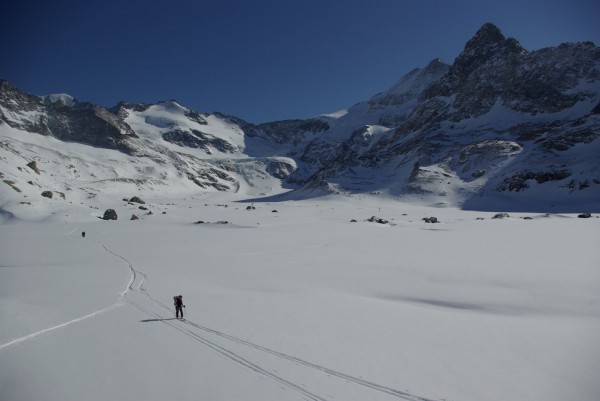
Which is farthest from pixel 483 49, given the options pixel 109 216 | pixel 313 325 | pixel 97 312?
pixel 97 312

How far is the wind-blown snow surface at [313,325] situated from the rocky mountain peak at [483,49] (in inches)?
7626

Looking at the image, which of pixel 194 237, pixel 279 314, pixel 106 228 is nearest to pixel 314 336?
pixel 279 314

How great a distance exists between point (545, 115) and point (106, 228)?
152 metres

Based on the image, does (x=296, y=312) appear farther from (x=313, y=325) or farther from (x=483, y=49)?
(x=483, y=49)

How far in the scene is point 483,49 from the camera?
194 m

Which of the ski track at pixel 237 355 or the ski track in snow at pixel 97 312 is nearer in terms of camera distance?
the ski track at pixel 237 355

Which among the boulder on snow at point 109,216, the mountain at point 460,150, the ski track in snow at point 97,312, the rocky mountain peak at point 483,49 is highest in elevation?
the rocky mountain peak at point 483,49

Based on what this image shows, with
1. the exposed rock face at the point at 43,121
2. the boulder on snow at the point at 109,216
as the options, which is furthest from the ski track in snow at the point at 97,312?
the exposed rock face at the point at 43,121

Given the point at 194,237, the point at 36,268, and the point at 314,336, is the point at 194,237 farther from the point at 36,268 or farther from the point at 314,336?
the point at 314,336

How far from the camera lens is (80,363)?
10477 mm

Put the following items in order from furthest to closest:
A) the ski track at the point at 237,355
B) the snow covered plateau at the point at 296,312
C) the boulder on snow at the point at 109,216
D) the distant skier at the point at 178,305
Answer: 1. the boulder on snow at the point at 109,216
2. the distant skier at the point at 178,305
3. the snow covered plateau at the point at 296,312
4. the ski track at the point at 237,355

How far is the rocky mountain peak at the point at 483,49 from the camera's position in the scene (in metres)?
184

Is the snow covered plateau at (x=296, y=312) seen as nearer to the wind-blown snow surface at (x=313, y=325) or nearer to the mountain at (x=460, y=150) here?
the wind-blown snow surface at (x=313, y=325)

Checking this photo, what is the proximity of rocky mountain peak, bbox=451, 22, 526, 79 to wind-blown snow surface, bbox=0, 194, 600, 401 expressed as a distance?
193710mm
